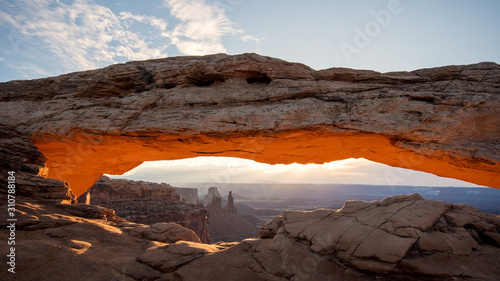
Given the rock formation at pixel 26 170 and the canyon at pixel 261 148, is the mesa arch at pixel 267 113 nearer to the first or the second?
the canyon at pixel 261 148

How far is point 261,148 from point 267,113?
2.25 metres

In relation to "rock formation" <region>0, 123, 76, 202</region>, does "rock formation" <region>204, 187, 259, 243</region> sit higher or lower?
lower

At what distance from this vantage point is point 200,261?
25.0ft

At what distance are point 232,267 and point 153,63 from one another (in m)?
11.7

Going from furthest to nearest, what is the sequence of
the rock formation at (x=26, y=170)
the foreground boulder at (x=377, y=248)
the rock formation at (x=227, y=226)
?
the rock formation at (x=227, y=226), the rock formation at (x=26, y=170), the foreground boulder at (x=377, y=248)

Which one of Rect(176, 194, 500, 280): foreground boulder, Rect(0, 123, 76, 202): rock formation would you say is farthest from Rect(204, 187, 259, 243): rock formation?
Rect(176, 194, 500, 280): foreground boulder

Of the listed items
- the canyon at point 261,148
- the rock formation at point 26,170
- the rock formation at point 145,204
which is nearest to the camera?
the canyon at point 261,148

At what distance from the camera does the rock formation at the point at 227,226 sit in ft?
152

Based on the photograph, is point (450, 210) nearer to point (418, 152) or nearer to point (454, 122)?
point (418, 152)

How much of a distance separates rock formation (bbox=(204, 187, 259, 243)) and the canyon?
35.8 metres

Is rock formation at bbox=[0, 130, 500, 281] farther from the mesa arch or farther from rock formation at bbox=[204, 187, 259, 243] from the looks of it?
rock formation at bbox=[204, 187, 259, 243]

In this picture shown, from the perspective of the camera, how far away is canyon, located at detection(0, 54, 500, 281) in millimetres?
6492

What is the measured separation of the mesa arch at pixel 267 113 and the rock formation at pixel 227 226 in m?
35.9

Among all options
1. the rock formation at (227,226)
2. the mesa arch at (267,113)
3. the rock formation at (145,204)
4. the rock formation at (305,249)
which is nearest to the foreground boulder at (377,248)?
the rock formation at (305,249)
